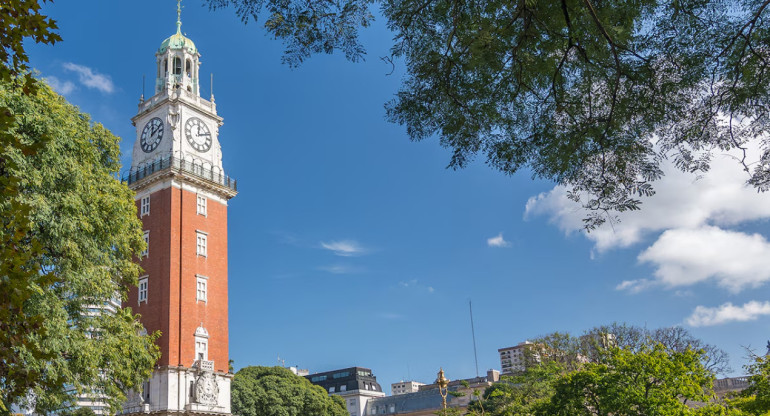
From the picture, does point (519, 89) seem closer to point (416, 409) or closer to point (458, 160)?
point (458, 160)

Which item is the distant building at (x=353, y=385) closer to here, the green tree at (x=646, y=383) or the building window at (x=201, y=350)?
the building window at (x=201, y=350)

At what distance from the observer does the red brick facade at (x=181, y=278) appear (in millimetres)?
40688

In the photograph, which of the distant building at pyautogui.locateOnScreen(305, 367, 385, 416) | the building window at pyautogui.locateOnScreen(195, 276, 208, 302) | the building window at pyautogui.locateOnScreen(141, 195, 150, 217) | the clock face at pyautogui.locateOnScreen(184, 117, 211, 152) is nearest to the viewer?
the building window at pyautogui.locateOnScreen(195, 276, 208, 302)

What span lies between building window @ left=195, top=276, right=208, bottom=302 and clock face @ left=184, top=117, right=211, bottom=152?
8.76m

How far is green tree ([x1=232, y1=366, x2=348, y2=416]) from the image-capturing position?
51094 millimetres

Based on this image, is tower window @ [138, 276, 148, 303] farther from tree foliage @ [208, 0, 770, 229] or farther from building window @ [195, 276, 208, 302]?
tree foliage @ [208, 0, 770, 229]

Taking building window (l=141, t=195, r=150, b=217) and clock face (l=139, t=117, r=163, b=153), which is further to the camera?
clock face (l=139, t=117, r=163, b=153)

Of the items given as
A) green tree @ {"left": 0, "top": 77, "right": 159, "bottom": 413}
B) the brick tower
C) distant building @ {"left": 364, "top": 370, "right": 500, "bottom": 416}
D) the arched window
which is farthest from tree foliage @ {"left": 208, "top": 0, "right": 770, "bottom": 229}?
distant building @ {"left": 364, "top": 370, "right": 500, "bottom": 416}

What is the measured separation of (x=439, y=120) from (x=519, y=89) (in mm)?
1247

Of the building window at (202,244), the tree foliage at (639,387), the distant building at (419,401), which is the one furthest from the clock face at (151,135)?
the distant building at (419,401)

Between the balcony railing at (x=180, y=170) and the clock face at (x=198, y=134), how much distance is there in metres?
1.61

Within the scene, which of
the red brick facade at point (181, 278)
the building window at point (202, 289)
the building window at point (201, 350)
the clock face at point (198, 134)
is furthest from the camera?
the clock face at point (198, 134)

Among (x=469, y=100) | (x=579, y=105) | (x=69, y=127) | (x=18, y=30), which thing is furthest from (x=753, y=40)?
(x=69, y=127)

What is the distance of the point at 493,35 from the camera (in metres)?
8.20
